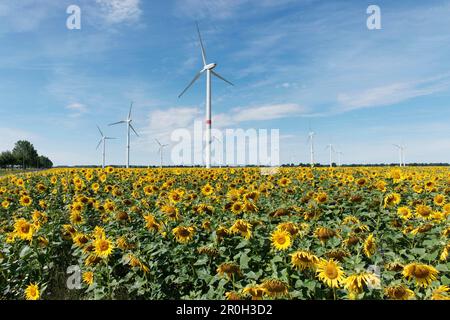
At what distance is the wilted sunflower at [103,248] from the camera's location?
A: 4.75m

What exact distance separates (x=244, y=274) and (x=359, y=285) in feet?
4.94

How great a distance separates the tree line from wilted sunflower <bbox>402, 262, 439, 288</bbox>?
13779 cm

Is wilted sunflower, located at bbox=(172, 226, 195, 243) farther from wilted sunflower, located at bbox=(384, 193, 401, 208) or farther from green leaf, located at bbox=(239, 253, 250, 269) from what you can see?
wilted sunflower, located at bbox=(384, 193, 401, 208)

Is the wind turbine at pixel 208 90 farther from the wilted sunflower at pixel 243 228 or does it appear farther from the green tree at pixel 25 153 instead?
the green tree at pixel 25 153

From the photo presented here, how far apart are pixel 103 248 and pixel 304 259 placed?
2.87m

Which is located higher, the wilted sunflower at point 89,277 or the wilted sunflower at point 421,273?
the wilted sunflower at point 421,273

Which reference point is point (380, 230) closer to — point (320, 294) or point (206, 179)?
point (320, 294)

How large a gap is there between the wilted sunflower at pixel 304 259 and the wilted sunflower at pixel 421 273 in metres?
0.93

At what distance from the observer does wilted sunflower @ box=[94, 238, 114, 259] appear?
475 cm

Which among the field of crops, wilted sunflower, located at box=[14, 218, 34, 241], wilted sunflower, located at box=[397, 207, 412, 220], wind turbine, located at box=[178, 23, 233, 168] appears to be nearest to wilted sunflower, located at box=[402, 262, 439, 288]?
the field of crops

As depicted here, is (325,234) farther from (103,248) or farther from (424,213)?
(103,248)

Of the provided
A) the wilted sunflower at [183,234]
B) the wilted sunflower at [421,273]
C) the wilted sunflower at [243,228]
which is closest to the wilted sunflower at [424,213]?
the wilted sunflower at [421,273]
